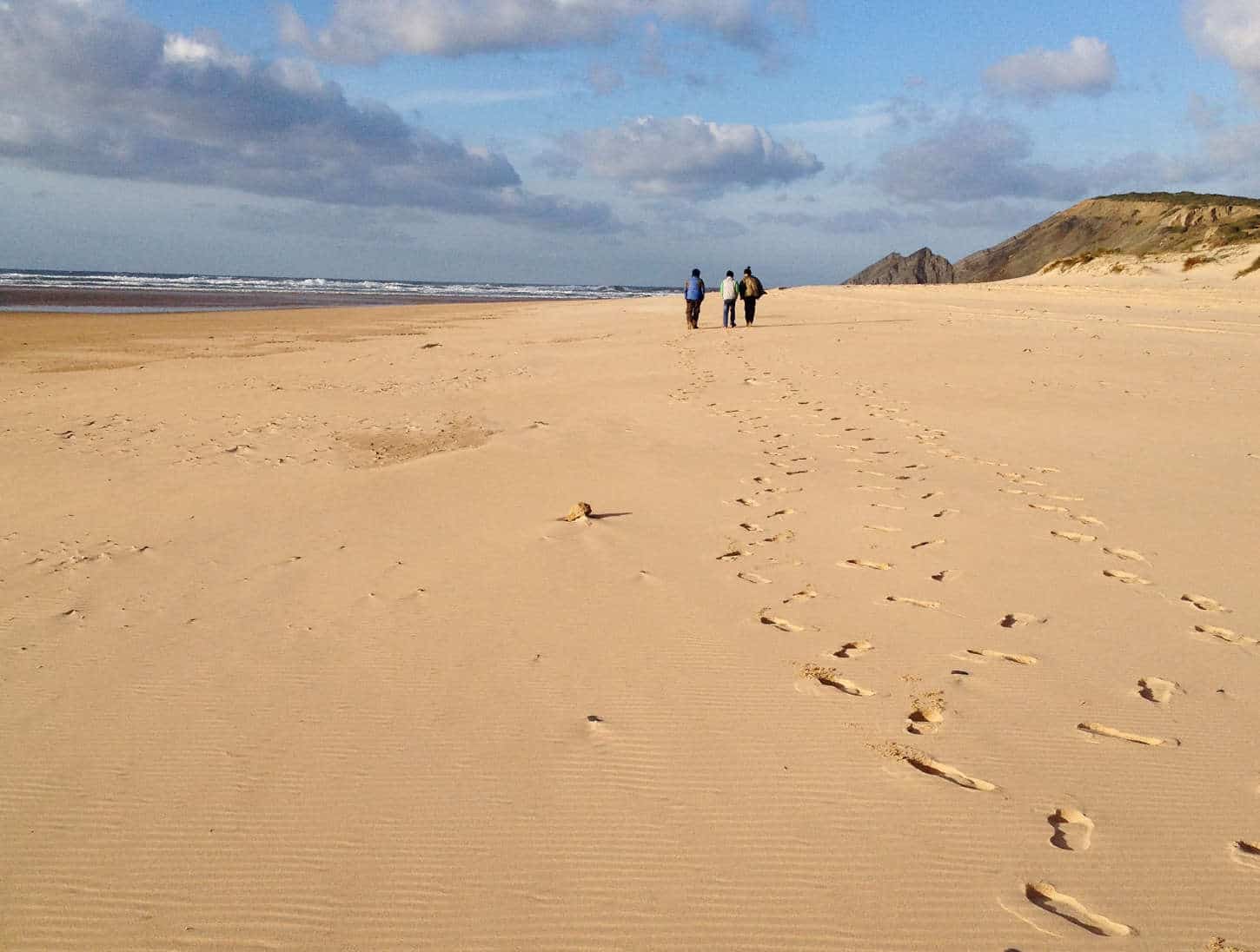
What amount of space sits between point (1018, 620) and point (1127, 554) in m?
1.47

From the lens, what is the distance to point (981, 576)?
4.89 meters

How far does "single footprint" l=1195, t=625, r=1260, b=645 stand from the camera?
410 centimetres

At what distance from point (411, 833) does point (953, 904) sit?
1.62 m

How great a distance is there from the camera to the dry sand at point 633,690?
2463mm

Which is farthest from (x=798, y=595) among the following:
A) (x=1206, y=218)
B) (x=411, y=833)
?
(x=1206, y=218)

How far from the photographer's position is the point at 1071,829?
2.71 m

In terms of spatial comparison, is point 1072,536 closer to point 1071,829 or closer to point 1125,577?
point 1125,577

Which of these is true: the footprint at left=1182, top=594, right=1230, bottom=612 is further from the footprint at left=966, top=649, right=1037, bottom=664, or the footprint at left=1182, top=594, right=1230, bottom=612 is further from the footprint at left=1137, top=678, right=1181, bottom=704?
the footprint at left=966, top=649, right=1037, bottom=664

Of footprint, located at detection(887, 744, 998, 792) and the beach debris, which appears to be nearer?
footprint, located at detection(887, 744, 998, 792)

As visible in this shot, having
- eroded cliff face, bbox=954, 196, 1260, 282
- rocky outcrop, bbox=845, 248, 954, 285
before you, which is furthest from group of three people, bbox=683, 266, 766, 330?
rocky outcrop, bbox=845, 248, 954, 285

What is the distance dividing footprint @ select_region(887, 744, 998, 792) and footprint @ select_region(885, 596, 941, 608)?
4.80ft

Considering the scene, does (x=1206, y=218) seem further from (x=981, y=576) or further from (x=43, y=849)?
(x=43, y=849)

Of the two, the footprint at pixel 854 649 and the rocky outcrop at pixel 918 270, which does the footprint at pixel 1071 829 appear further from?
the rocky outcrop at pixel 918 270

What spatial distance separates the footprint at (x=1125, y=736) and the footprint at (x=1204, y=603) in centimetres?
160
